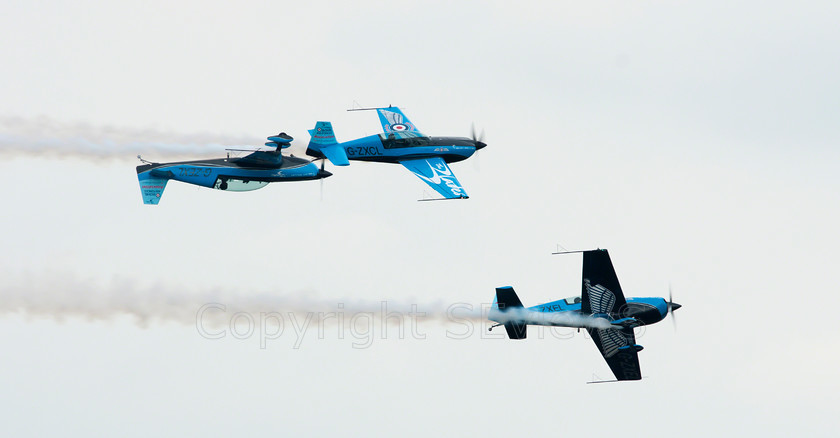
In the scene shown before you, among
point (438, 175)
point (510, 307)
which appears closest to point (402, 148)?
point (438, 175)

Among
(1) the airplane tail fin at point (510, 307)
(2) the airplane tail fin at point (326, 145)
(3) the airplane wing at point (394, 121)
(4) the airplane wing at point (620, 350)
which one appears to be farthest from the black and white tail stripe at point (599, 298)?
(3) the airplane wing at point (394, 121)

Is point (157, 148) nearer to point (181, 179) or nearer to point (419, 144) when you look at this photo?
point (181, 179)

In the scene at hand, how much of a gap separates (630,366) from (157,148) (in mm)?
23583

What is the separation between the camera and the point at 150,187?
6762cm

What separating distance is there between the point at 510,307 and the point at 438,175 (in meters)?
9.84

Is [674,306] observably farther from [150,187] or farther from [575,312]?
[150,187]

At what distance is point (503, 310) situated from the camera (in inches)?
2613

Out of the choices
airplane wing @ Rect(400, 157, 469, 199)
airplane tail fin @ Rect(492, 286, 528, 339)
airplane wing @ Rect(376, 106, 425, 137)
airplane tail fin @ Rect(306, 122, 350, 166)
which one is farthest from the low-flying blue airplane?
airplane wing @ Rect(376, 106, 425, 137)

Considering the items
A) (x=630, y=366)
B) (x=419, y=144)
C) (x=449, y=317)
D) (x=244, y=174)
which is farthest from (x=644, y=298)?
(x=244, y=174)

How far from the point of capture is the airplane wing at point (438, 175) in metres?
71.8

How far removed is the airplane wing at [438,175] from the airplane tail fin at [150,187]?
13.0 metres

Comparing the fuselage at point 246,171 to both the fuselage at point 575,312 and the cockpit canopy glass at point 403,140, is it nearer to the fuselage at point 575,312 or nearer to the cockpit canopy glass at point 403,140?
the cockpit canopy glass at point 403,140

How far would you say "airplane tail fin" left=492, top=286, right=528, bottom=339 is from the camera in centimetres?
6638

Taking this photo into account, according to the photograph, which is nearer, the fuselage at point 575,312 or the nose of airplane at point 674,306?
the fuselage at point 575,312
